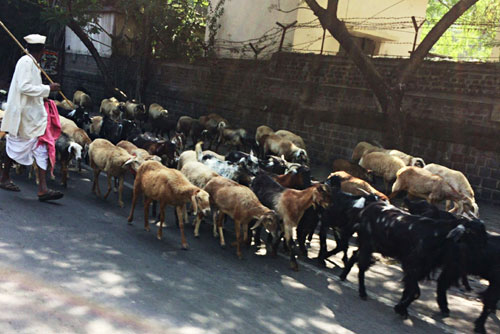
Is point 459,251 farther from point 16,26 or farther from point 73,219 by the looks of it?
point 16,26

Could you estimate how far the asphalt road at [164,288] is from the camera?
164 inches

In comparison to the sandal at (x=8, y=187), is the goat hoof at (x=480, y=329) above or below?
below

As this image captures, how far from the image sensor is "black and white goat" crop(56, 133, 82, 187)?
8.47 meters

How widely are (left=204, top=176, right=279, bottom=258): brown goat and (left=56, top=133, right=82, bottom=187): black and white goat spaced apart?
9.96ft

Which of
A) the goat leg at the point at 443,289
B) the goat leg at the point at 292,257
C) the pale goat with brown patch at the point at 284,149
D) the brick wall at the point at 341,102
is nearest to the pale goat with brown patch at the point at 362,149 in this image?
the brick wall at the point at 341,102

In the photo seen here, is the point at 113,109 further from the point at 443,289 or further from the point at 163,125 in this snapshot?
the point at 443,289

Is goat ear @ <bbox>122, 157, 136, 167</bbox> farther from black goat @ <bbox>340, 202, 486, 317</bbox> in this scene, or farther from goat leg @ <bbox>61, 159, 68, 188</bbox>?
black goat @ <bbox>340, 202, 486, 317</bbox>

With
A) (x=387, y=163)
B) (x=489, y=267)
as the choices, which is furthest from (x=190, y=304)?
(x=387, y=163)

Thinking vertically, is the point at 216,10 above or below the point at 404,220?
above

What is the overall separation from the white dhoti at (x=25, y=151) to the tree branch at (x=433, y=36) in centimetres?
895

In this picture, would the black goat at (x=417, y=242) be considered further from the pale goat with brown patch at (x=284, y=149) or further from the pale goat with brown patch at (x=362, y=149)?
the pale goat with brown patch at (x=362, y=149)

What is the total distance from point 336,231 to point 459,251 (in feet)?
6.19

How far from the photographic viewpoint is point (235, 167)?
8.42 meters

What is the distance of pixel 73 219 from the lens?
684cm
